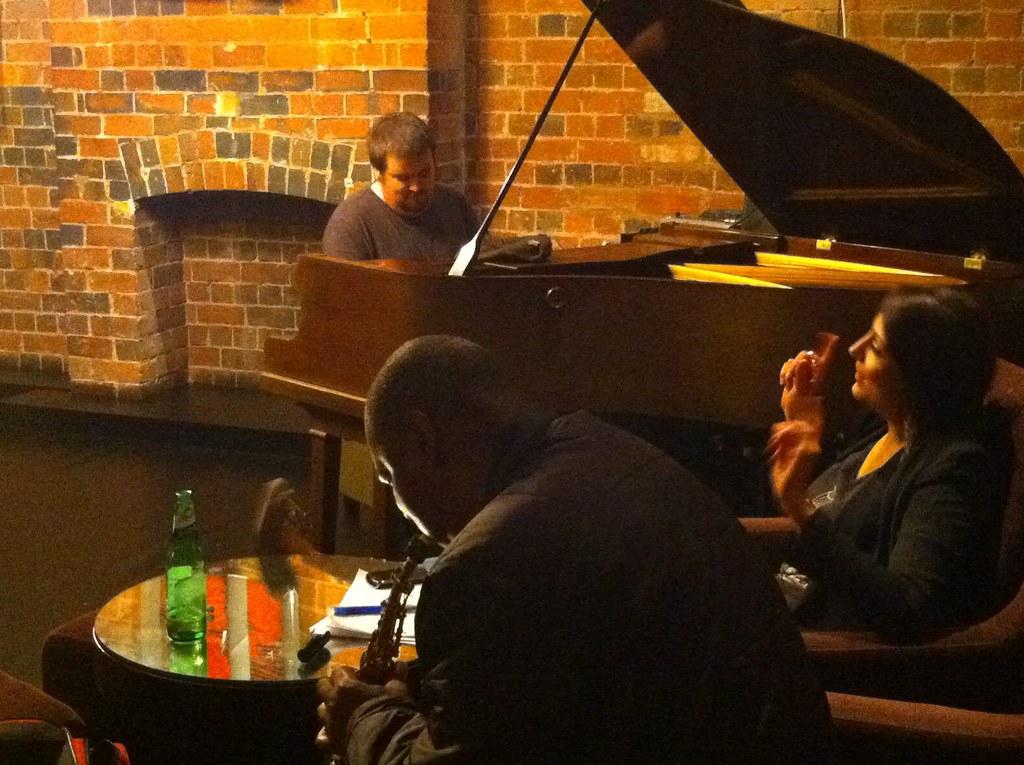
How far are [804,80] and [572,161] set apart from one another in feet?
7.29

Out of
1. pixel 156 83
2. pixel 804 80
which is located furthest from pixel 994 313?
pixel 156 83

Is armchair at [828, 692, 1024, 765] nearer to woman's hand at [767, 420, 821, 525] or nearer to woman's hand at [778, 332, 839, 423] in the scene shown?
woman's hand at [767, 420, 821, 525]

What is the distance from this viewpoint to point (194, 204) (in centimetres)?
589

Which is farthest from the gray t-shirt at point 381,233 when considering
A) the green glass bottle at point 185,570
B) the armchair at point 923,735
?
the armchair at point 923,735

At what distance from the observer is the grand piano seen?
309 centimetres

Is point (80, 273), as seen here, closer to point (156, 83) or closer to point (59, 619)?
point (156, 83)

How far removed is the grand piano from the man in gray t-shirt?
2.21 feet

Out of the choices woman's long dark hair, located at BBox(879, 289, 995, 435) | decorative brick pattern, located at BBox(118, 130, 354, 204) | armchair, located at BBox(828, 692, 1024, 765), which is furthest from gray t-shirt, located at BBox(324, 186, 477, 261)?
armchair, located at BBox(828, 692, 1024, 765)

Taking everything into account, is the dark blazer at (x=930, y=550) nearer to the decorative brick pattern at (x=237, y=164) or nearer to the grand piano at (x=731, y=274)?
the grand piano at (x=731, y=274)

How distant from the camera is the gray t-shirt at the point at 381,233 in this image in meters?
4.15

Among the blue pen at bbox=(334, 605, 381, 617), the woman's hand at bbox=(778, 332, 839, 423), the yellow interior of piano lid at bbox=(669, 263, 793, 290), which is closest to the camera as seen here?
the blue pen at bbox=(334, 605, 381, 617)

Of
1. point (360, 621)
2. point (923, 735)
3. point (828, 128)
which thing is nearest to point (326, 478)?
point (360, 621)

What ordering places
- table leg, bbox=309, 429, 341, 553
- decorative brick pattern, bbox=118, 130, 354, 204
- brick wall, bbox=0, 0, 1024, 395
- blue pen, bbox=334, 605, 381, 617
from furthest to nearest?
decorative brick pattern, bbox=118, 130, 354, 204 → brick wall, bbox=0, 0, 1024, 395 → table leg, bbox=309, 429, 341, 553 → blue pen, bbox=334, 605, 381, 617

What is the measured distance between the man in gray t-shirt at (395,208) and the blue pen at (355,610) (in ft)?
5.97
